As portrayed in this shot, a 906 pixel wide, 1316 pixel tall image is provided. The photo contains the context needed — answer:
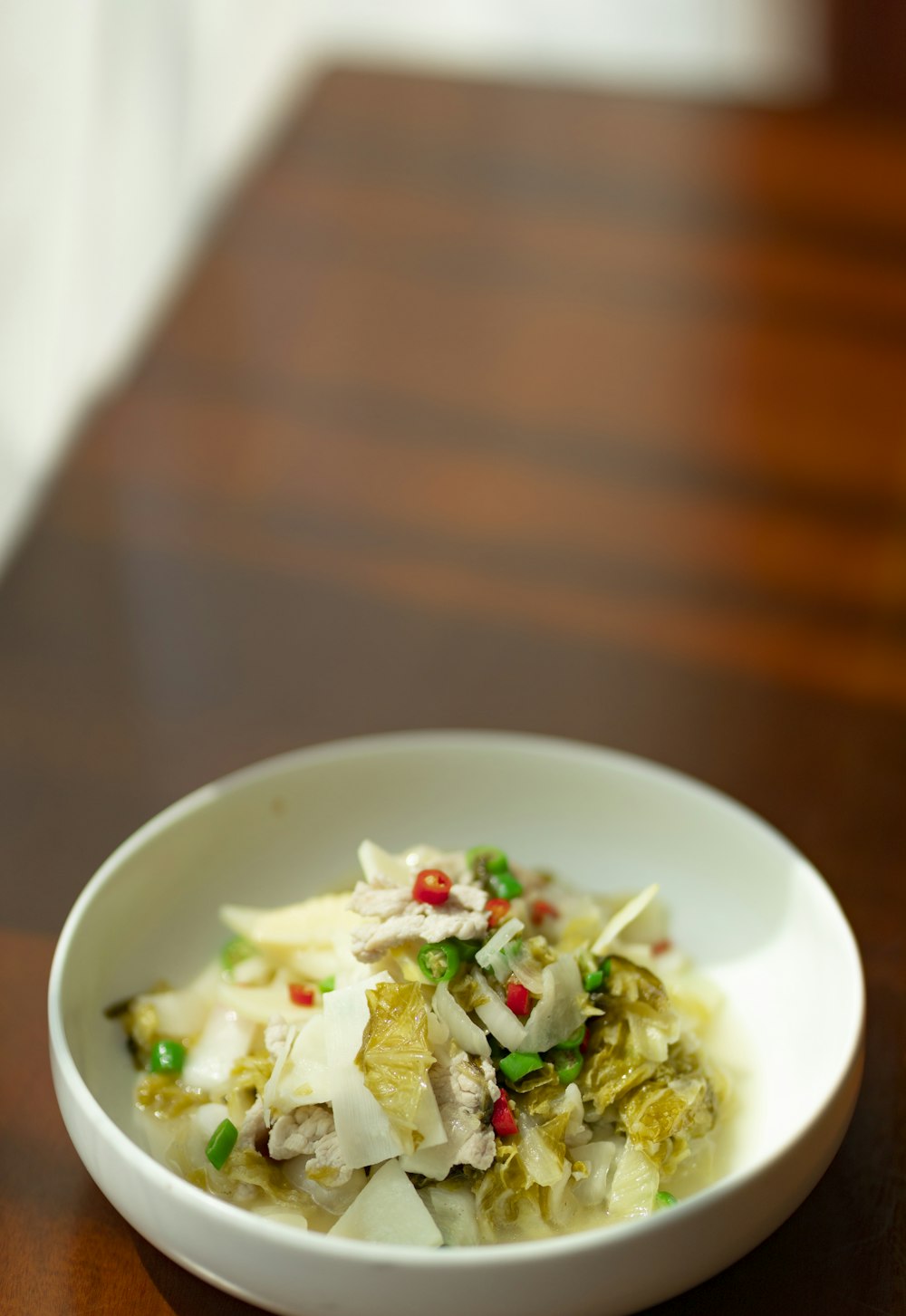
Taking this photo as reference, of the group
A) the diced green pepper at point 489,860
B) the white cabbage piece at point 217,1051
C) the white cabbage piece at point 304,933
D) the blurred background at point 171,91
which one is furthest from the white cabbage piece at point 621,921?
the blurred background at point 171,91

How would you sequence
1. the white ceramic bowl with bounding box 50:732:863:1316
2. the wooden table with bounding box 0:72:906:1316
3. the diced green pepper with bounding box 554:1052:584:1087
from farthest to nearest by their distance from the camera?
1. the wooden table with bounding box 0:72:906:1316
2. the diced green pepper with bounding box 554:1052:584:1087
3. the white ceramic bowl with bounding box 50:732:863:1316

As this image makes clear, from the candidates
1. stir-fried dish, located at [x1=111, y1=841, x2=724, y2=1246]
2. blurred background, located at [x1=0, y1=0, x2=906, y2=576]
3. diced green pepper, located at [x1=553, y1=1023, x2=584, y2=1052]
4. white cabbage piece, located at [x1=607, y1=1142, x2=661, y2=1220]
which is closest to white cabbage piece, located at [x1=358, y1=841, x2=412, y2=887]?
stir-fried dish, located at [x1=111, y1=841, x2=724, y2=1246]

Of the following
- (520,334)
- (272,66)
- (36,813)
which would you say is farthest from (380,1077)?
(272,66)

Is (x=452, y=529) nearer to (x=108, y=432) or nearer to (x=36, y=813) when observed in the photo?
(x=108, y=432)

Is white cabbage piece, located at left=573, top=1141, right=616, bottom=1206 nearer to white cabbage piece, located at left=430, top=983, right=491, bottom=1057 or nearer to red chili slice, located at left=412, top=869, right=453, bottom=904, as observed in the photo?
white cabbage piece, located at left=430, top=983, right=491, bottom=1057

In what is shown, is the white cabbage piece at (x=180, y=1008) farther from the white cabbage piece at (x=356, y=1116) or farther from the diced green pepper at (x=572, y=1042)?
the diced green pepper at (x=572, y=1042)

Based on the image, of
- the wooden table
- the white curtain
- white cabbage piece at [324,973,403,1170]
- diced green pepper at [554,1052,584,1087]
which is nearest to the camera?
white cabbage piece at [324,973,403,1170]

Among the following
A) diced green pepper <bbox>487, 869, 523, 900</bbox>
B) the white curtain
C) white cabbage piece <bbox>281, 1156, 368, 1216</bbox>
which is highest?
the white curtain
